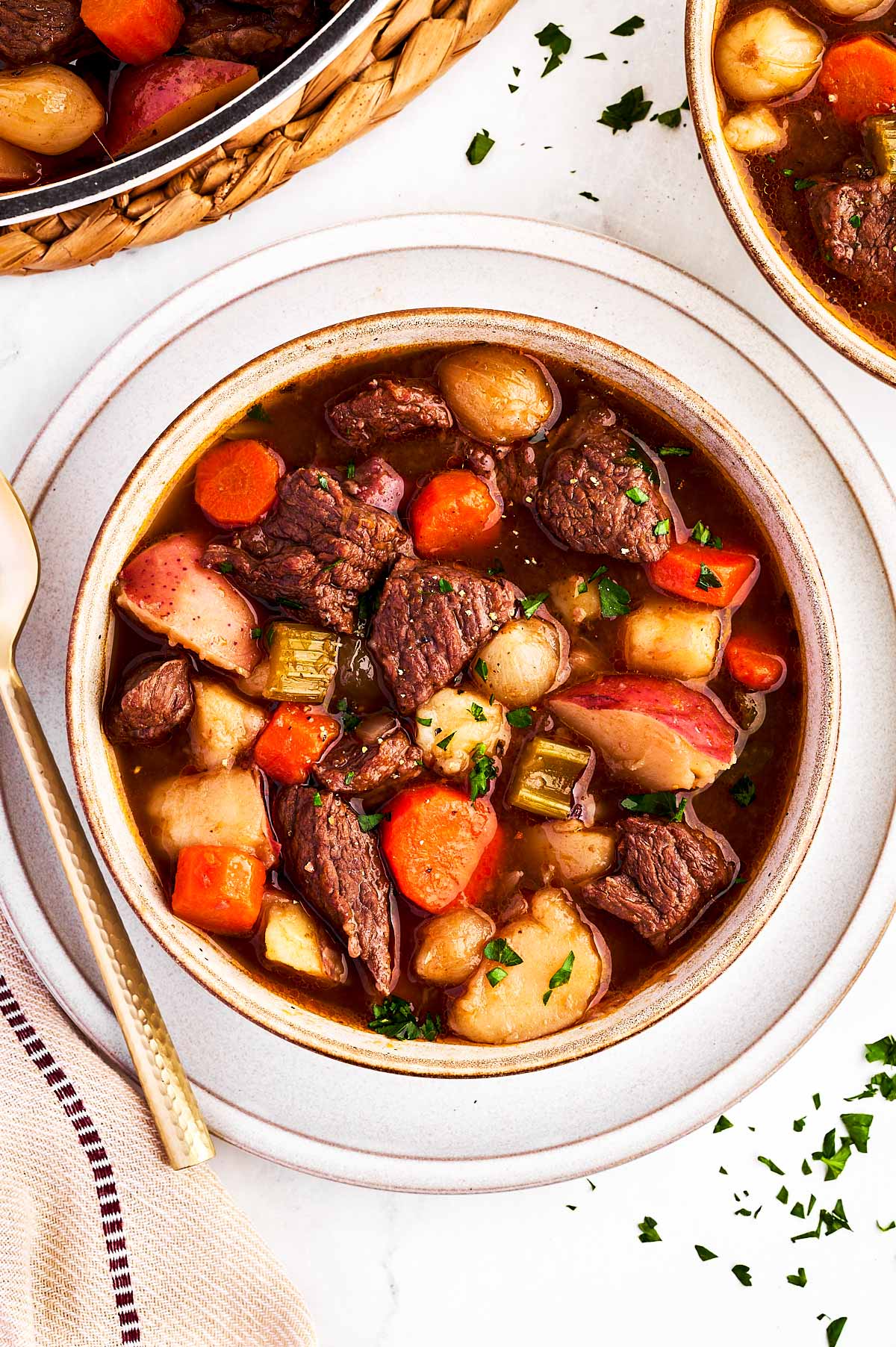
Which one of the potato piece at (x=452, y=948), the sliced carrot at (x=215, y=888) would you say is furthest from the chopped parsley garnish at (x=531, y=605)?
the sliced carrot at (x=215, y=888)

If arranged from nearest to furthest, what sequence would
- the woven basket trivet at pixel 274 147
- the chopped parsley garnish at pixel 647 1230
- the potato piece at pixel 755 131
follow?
1. the woven basket trivet at pixel 274 147
2. the potato piece at pixel 755 131
3. the chopped parsley garnish at pixel 647 1230

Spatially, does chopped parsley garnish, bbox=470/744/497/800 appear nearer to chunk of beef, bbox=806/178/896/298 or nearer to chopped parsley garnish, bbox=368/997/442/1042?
chopped parsley garnish, bbox=368/997/442/1042

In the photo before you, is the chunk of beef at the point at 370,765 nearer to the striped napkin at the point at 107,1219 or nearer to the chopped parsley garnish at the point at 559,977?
the chopped parsley garnish at the point at 559,977

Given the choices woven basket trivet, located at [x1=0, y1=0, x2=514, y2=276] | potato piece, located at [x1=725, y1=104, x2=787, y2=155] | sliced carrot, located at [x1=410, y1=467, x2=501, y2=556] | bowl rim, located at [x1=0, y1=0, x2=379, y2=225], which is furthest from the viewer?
sliced carrot, located at [x1=410, y1=467, x2=501, y2=556]

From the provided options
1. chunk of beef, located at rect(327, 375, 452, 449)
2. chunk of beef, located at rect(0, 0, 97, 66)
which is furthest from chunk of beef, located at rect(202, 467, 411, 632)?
chunk of beef, located at rect(0, 0, 97, 66)

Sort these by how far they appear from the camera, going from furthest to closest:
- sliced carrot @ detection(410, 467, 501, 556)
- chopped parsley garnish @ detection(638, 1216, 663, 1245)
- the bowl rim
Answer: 1. chopped parsley garnish @ detection(638, 1216, 663, 1245)
2. sliced carrot @ detection(410, 467, 501, 556)
3. the bowl rim

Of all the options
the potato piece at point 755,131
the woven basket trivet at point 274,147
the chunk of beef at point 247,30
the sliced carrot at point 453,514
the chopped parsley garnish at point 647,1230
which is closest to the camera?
the woven basket trivet at point 274,147
